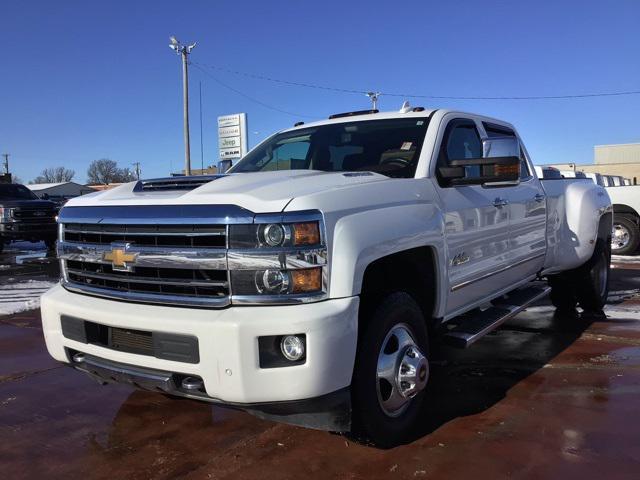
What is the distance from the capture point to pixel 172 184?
3.17 metres

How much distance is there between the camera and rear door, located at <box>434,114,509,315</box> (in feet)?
12.1

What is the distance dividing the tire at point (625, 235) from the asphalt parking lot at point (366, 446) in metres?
8.16

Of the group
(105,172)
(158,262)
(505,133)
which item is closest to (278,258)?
(158,262)

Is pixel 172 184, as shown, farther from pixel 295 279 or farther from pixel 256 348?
pixel 256 348

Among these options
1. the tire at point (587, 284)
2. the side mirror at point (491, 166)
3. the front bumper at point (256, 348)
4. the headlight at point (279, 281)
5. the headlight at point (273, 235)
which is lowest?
the tire at point (587, 284)

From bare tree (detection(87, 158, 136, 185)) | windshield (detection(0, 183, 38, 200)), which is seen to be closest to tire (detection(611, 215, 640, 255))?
windshield (detection(0, 183, 38, 200))

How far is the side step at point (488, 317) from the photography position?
3.68 m

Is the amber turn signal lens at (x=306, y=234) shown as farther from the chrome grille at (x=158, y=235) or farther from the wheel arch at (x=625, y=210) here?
the wheel arch at (x=625, y=210)

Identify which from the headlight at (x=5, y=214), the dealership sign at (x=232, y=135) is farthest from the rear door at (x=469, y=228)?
the dealership sign at (x=232, y=135)

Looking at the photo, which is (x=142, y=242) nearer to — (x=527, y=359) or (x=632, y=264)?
(x=527, y=359)

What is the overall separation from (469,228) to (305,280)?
1682 millimetres

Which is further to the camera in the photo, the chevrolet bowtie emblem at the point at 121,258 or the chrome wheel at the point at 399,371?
the chrome wheel at the point at 399,371

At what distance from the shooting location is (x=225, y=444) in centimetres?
328

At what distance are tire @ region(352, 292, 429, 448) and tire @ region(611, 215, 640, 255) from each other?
10733 millimetres
